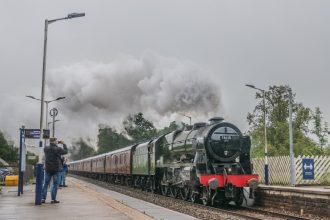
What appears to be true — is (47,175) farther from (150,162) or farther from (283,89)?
(283,89)

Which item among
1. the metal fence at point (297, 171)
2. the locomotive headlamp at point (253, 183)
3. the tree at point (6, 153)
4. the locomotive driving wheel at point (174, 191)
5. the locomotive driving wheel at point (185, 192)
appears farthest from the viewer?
the tree at point (6, 153)

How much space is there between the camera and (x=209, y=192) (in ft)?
59.4

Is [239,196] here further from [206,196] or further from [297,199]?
[297,199]

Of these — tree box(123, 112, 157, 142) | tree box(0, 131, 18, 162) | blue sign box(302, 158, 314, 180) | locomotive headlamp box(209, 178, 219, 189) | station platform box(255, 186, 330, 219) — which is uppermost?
tree box(123, 112, 157, 142)

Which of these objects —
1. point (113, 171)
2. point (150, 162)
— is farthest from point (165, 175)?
point (113, 171)

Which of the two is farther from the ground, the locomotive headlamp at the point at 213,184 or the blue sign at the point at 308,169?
the blue sign at the point at 308,169

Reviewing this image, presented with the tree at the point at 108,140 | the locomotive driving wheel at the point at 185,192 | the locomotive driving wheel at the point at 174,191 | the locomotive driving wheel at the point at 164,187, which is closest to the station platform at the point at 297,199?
the locomotive driving wheel at the point at 185,192

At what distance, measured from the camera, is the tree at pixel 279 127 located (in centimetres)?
4481

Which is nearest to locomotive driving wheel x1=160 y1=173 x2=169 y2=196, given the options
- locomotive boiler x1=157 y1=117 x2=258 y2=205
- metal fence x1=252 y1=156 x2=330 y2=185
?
locomotive boiler x1=157 y1=117 x2=258 y2=205

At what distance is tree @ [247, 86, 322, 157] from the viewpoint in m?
44.8

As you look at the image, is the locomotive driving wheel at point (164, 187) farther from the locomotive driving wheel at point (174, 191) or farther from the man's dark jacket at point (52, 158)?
the man's dark jacket at point (52, 158)

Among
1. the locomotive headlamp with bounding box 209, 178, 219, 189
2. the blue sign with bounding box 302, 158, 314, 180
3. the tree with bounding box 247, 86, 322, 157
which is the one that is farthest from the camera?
the tree with bounding box 247, 86, 322, 157

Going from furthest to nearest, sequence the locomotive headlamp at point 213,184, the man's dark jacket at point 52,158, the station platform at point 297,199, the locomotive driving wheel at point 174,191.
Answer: the locomotive driving wheel at point 174,191 < the locomotive headlamp at point 213,184 < the station platform at point 297,199 < the man's dark jacket at point 52,158

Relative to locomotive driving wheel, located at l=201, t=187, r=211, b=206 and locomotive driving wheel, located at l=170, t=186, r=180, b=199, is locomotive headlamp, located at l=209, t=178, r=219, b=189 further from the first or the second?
locomotive driving wheel, located at l=170, t=186, r=180, b=199
